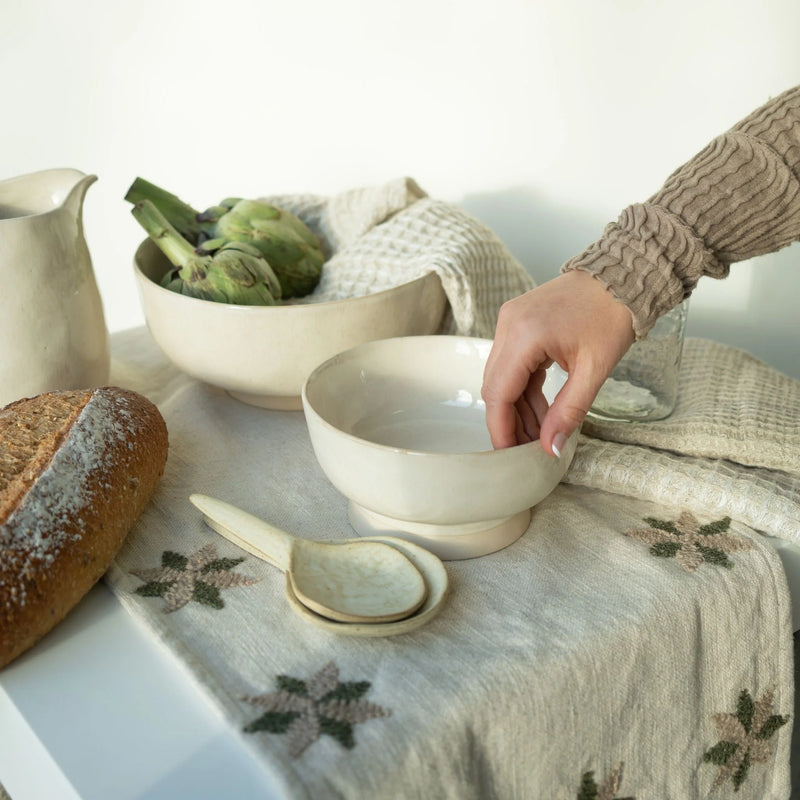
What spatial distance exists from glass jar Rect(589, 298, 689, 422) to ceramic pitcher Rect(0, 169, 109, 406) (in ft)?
1.27

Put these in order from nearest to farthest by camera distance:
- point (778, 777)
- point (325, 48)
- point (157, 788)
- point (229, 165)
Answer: point (157, 788)
point (778, 777)
point (325, 48)
point (229, 165)

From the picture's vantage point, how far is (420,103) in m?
1.06

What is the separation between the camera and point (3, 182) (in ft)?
2.17

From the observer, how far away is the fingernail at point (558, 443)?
1.44 feet

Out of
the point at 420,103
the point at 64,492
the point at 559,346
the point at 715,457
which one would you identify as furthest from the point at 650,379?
the point at 420,103

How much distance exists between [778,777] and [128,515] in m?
0.41

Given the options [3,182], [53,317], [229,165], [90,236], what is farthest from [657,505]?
[90,236]

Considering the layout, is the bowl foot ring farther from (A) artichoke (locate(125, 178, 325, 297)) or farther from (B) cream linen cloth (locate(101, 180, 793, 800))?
(A) artichoke (locate(125, 178, 325, 297))

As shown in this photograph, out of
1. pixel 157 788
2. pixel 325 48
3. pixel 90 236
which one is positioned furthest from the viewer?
pixel 90 236

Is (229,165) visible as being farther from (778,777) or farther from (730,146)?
(778,777)

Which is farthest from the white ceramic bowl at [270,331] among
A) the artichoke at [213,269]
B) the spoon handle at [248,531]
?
the spoon handle at [248,531]

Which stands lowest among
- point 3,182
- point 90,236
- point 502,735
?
point 90,236

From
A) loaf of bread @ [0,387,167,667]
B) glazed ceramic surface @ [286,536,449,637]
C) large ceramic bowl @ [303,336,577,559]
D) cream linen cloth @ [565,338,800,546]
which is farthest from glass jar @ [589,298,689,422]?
loaf of bread @ [0,387,167,667]

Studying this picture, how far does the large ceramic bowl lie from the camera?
0.43 metres
